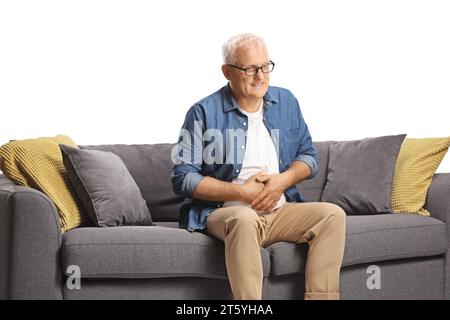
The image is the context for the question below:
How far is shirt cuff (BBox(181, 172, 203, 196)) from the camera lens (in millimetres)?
3451

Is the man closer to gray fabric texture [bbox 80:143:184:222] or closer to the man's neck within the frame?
the man's neck

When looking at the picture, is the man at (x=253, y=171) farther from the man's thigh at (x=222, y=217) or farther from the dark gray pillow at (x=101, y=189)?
the dark gray pillow at (x=101, y=189)

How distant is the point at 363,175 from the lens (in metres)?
4.16

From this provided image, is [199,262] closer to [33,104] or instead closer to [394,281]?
[394,281]

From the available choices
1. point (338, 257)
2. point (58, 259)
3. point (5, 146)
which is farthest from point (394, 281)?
point (5, 146)

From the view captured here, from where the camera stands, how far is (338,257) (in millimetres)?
3303

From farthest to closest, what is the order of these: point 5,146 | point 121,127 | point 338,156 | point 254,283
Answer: point 121,127 → point 338,156 → point 5,146 → point 254,283

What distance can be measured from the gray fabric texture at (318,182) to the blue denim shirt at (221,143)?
56 centimetres

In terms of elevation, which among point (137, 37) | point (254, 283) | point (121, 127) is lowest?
point (254, 283)

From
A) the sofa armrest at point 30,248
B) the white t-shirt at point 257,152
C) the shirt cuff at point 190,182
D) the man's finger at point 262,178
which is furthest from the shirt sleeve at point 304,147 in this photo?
the sofa armrest at point 30,248

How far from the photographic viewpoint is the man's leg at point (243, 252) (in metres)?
3.13

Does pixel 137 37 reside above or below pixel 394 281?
above

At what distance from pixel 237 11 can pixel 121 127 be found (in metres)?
0.88

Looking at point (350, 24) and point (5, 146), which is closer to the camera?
point (5, 146)
